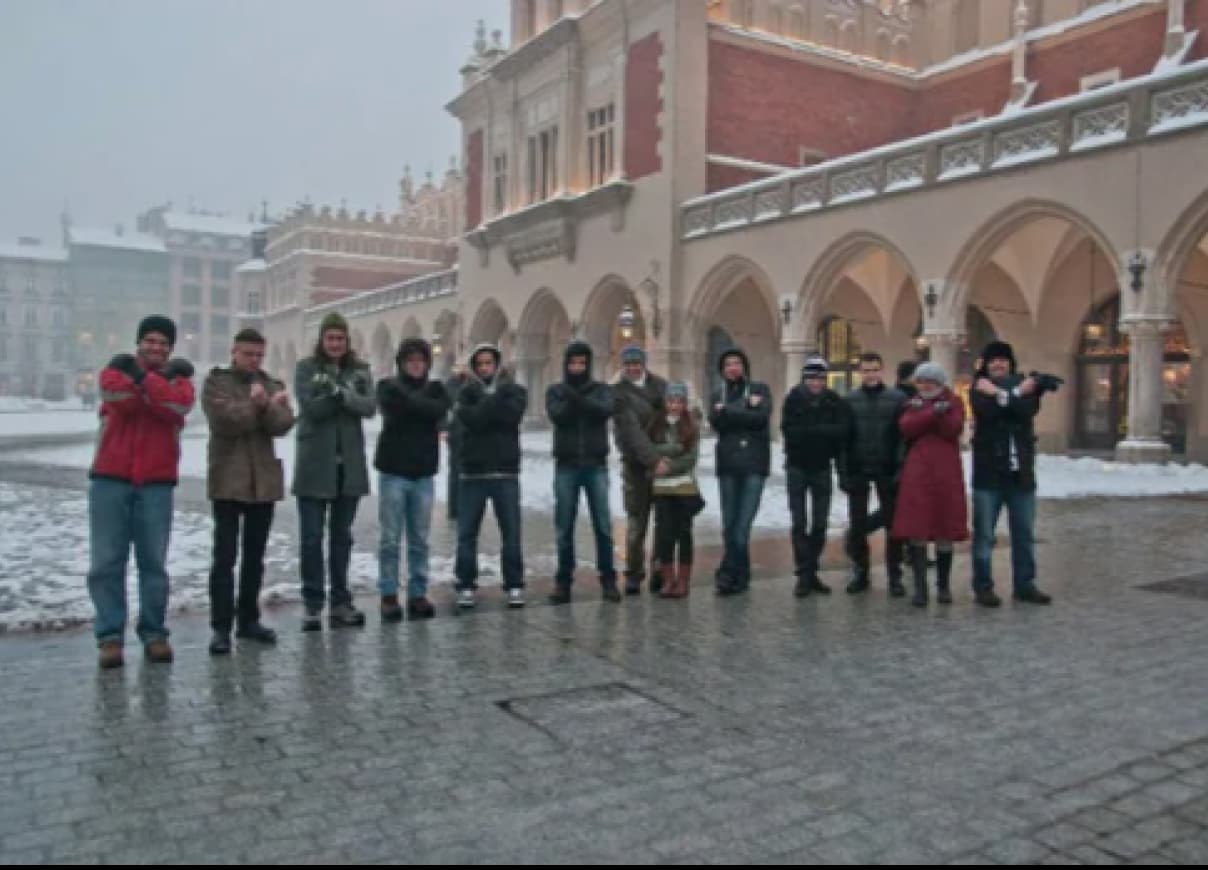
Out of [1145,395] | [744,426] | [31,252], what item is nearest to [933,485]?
[744,426]

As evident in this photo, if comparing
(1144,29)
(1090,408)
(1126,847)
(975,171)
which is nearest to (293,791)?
(1126,847)

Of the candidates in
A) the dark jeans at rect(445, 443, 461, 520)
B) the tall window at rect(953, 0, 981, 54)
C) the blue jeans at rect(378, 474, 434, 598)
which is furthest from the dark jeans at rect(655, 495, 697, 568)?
the tall window at rect(953, 0, 981, 54)

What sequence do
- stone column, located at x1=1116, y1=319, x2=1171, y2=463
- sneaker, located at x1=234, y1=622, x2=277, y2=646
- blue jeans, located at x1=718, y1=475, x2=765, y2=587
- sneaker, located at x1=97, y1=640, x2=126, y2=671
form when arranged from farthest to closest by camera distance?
1. stone column, located at x1=1116, y1=319, x2=1171, y2=463
2. blue jeans, located at x1=718, y1=475, x2=765, y2=587
3. sneaker, located at x1=234, y1=622, x2=277, y2=646
4. sneaker, located at x1=97, y1=640, x2=126, y2=671

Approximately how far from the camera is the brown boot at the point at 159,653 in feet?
17.6

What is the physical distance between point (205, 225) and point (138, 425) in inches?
4195

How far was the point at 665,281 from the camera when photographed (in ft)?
88.2

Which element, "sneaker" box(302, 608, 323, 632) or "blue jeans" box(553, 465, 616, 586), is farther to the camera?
"blue jeans" box(553, 465, 616, 586)

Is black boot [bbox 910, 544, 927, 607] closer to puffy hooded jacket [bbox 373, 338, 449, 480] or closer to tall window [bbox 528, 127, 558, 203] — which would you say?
puffy hooded jacket [bbox 373, 338, 449, 480]

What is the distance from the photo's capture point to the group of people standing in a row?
5578 mm

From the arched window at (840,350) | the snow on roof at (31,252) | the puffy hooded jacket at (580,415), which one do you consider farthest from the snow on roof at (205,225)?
the puffy hooded jacket at (580,415)

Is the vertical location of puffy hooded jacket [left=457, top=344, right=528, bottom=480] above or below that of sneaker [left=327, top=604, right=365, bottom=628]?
above

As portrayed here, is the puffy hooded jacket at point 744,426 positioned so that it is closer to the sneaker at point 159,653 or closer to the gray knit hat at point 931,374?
the gray knit hat at point 931,374

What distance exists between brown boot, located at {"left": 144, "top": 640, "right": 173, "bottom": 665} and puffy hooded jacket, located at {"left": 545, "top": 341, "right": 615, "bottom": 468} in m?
2.91

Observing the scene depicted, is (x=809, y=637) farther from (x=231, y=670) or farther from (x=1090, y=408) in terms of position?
(x=1090, y=408)
